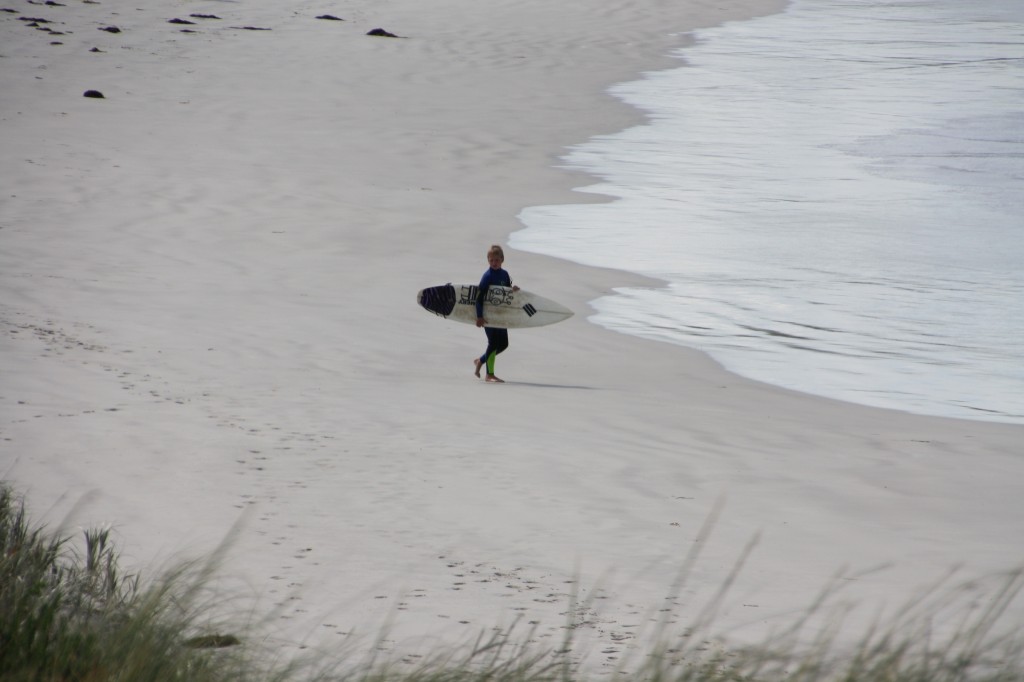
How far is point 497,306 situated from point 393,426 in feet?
8.45

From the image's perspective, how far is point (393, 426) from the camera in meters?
8.83

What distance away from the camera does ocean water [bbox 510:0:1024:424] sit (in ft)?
41.7

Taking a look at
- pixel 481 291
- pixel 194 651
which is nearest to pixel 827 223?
pixel 481 291

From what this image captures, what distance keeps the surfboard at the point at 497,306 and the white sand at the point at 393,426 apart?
0.49m

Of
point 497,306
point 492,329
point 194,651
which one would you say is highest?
point 194,651

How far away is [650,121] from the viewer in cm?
2688

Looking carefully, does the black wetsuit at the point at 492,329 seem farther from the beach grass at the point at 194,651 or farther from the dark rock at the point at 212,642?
the dark rock at the point at 212,642

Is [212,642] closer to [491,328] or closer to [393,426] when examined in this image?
[393,426]

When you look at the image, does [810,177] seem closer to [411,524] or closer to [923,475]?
[923,475]

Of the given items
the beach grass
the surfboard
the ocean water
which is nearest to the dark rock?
the beach grass

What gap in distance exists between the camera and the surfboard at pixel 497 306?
11.1 m

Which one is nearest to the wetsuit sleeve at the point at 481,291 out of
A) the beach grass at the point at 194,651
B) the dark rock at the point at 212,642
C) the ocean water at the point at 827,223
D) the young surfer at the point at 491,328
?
the young surfer at the point at 491,328

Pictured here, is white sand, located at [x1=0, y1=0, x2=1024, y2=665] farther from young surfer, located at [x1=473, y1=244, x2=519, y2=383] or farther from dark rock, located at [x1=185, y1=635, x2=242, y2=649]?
dark rock, located at [x1=185, y1=635, x2=242, y2=649]

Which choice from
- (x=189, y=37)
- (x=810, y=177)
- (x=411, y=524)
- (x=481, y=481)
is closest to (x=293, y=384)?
(x=481, y=481)
